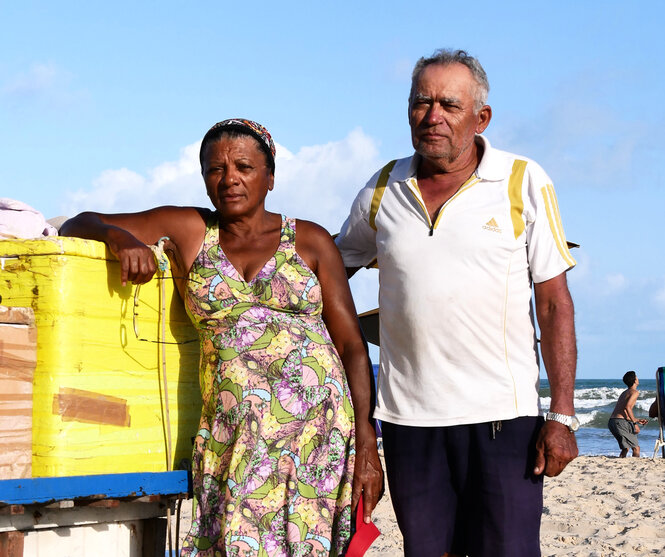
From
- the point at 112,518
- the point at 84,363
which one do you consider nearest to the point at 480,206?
the point at 84,363

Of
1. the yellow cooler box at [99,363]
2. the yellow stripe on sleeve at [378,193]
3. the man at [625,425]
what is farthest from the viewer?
the man at [625,425]

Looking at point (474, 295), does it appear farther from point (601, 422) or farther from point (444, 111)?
point (601, 422)

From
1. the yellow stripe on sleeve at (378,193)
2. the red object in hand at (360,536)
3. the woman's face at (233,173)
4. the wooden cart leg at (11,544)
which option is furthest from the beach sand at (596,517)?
the wooden cart leg at (11,544)

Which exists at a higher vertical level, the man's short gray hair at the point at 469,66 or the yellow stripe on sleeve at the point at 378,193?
the man's short gray hair at the point at 469,66

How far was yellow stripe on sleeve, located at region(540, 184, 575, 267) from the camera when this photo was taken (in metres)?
2.84

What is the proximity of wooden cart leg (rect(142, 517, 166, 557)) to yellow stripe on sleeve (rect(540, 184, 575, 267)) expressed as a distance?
5.44 ft

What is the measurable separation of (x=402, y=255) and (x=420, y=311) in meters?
0.21

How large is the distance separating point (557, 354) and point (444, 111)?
0.92 metres

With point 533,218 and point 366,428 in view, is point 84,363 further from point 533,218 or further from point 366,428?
point 533,218

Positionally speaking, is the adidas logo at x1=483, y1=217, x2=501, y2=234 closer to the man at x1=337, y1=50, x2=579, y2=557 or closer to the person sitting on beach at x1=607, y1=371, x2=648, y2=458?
the man at x1=337, y1=50, x2=579, y2=557

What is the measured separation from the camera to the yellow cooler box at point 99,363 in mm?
2531

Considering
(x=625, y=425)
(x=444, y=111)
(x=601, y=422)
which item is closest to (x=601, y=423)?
(x=601, y=422)

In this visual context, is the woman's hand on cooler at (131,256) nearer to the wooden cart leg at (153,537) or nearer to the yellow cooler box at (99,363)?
the yellow cooler box at (99,363)

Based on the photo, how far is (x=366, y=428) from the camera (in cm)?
295
